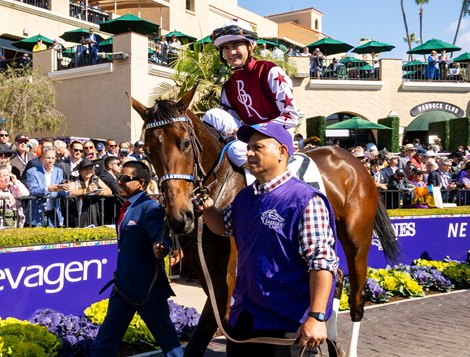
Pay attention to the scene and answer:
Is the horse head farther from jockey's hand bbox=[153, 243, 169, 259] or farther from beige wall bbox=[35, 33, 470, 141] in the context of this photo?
beige wall bbox=[35, 33, 470, 141]

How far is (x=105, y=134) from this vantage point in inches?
922

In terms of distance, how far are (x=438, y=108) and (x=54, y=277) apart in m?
28.6

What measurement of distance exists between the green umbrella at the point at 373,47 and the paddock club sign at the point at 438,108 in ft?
11.8

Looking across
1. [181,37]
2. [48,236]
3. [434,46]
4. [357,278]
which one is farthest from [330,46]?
[48,236]

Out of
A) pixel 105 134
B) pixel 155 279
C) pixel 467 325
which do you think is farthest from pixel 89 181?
pixel 105 134

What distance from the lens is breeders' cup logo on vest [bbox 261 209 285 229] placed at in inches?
111

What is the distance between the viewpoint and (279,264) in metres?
2.82

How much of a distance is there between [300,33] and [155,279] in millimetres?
51316

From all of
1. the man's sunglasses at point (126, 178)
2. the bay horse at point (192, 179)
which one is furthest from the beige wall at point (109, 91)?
the bay horse at point (192, 179)

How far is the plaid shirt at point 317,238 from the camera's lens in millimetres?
2722

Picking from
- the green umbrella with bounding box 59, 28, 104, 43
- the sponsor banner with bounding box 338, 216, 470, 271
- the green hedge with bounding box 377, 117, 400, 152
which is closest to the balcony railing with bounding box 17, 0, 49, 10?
the green umbrella with bounding box 59, 28, 104, 43

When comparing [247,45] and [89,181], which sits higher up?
[247,45]

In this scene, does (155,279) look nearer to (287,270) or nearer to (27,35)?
(287,270)

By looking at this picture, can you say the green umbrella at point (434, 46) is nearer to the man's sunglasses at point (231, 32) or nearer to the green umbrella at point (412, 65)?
the green umbrella at point (412, 65)
